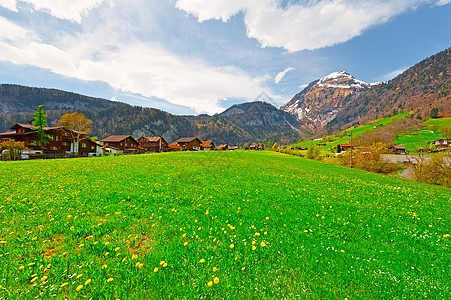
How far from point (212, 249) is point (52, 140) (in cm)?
8591

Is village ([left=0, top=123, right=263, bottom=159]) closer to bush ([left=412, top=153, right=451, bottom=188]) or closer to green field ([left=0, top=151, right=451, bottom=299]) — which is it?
green field ([left=0, top=151, right=451, bottom=299])

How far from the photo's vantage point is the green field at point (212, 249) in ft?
12.5

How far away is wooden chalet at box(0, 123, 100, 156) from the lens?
2267 inches

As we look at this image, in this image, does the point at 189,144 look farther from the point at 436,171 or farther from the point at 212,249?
the point at 212,249

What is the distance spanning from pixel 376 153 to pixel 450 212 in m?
53.8

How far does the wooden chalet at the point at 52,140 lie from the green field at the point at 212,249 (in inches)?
2522

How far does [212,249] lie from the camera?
520 cm

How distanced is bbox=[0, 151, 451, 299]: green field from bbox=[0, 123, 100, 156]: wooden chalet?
64.0 meters

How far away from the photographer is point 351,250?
5.53 metres

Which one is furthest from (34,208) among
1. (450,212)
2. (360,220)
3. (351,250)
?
(450,212)

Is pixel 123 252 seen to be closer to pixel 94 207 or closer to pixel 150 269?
pixel 150 269

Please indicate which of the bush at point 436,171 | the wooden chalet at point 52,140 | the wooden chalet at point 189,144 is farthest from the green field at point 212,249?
the wooden chalet at point 189,144

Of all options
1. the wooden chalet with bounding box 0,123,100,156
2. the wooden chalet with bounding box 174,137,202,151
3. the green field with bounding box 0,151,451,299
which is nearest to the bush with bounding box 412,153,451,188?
the green field with bounding box 0,151,451,299

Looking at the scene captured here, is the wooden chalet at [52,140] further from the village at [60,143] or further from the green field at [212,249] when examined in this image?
the green field at [212,249]
